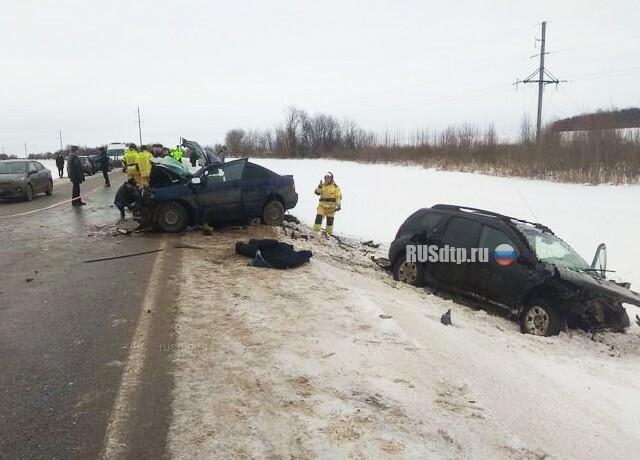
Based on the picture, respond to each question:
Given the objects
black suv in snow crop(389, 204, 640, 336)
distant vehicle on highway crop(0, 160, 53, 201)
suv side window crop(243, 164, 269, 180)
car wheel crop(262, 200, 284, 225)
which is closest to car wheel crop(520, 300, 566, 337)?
black suv in snow crop(389, 204, 640, 336)

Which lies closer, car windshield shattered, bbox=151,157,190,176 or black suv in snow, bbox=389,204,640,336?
black suv in snow, bbox=389,204,640,336

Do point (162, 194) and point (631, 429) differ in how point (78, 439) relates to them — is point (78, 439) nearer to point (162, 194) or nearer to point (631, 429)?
point (631, 429)

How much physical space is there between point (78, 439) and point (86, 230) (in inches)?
362

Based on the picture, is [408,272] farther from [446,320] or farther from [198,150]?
[198,150]

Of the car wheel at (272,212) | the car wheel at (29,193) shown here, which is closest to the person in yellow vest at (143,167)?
the car wheel at (272,212)

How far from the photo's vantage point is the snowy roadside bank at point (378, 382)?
3.21m

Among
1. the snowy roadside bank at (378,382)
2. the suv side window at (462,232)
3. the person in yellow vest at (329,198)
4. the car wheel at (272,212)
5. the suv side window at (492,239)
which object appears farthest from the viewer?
the person in yellow vest at (329,198)

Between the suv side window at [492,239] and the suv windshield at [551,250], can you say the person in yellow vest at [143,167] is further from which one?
the suv windshield at [551,250]

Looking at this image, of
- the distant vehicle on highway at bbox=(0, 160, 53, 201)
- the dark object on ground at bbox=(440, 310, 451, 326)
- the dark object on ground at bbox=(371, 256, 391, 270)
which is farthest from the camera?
the distant vehicle on highway at bbox=(0, 160, 53, 201)

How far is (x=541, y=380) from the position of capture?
177 inches

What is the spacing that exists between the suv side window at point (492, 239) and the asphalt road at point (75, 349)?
4580 mm

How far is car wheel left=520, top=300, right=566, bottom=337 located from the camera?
634 centimetres

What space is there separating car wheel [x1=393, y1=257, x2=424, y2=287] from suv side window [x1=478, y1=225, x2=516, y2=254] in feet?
4.12

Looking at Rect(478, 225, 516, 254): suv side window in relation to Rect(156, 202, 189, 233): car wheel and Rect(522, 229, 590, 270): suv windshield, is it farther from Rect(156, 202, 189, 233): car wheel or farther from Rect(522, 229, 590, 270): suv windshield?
Rect(156, 202, 189, 233): car wheel
